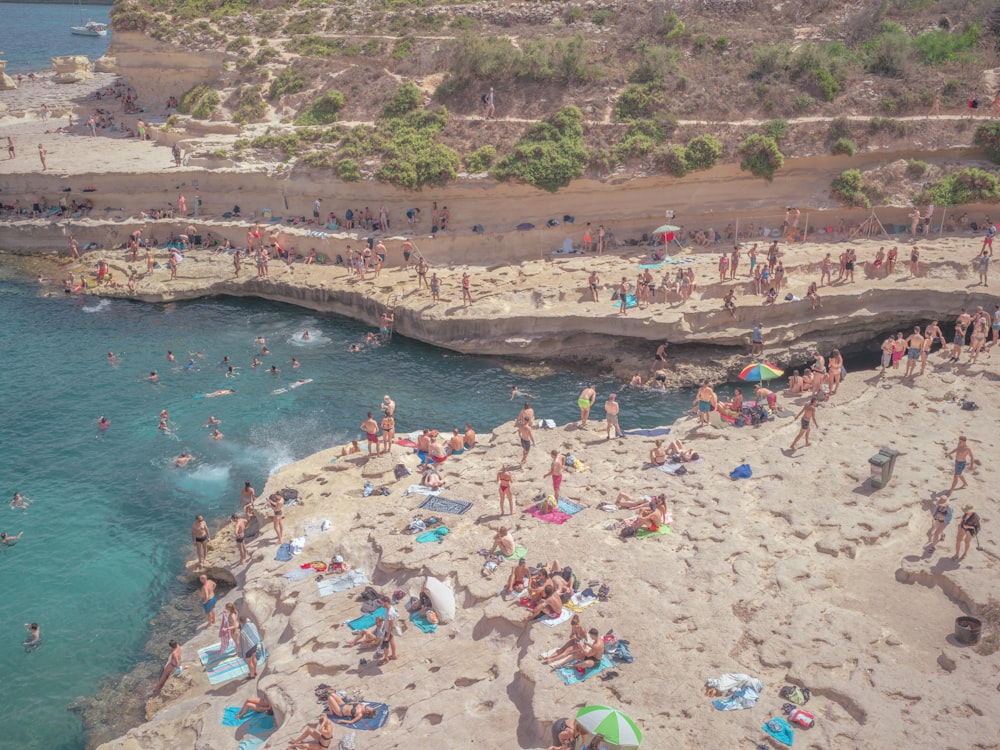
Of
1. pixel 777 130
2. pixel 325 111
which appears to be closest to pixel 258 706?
pixel 777 130

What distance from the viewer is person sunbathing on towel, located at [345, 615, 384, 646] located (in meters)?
19.5

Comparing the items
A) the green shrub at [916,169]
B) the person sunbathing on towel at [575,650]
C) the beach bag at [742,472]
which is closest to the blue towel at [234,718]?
the person sunbathing on towel at [575,650]

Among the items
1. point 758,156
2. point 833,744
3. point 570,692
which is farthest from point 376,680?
point 758,156

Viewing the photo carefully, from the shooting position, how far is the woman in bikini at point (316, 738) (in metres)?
16.9

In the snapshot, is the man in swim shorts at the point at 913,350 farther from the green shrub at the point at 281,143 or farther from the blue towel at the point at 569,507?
the green shrub at the point at 281,143

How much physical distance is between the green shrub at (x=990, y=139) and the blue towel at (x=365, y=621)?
115 ft

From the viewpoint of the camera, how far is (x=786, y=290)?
1428 inches

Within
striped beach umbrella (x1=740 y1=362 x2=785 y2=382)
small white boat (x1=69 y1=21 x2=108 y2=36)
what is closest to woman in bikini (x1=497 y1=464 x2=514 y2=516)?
striped beach umbrella (x1=740 y1=362 x2=785 y2=382)

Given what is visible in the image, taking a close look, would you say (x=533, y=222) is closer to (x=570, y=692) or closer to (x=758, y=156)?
(x=758, y=156)

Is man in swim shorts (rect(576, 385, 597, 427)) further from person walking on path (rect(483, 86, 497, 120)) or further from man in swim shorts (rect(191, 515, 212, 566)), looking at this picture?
person walking on path (rect(483, 86, 497, 120))

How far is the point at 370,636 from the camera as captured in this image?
1969cm

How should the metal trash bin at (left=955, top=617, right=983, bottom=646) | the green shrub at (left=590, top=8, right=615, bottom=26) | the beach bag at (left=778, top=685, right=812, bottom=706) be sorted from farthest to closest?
the green shrub at (left=590, top=8, right=615, bottom=26), the metal trash bin at (left=955, top=617, right=983, bottom=646), the beach bag at (left=778, top=685, right=812, bottom=706)

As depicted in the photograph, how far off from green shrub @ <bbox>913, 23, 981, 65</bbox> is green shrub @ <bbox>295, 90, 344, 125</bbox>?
2970 cm

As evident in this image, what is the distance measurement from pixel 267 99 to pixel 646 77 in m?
21.0
